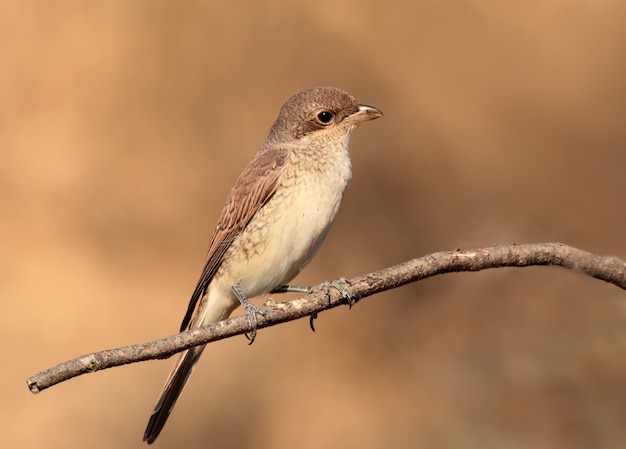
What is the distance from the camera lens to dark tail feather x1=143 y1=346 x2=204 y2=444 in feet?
12.6

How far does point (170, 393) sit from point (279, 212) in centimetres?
109

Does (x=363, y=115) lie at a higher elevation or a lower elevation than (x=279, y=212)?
higher

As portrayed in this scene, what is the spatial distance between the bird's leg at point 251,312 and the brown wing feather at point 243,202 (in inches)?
7.1

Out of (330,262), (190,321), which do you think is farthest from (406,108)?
(190,321)

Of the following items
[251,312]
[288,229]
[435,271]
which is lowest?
[435,271]

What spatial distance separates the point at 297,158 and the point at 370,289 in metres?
1.30

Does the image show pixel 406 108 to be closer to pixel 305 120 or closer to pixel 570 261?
pixel 305 120

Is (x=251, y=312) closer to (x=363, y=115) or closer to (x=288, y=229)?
(x=288, y=229)

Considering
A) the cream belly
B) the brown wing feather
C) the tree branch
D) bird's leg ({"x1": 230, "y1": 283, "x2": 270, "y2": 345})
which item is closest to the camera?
the tree branch

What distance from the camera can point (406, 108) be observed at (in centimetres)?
708

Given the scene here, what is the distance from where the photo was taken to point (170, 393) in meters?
4.00

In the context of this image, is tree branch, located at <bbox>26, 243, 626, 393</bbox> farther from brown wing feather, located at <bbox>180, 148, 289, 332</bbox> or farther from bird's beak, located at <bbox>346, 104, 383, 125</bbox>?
bird's beak, located at <bbox>346, 104, 383, 125</bbox>

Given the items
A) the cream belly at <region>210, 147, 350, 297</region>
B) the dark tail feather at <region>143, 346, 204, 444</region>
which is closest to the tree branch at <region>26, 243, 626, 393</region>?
the cream belly at <region>210, 147, 350, 297</region>

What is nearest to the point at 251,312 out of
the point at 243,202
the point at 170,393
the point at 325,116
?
the point at 243,202
